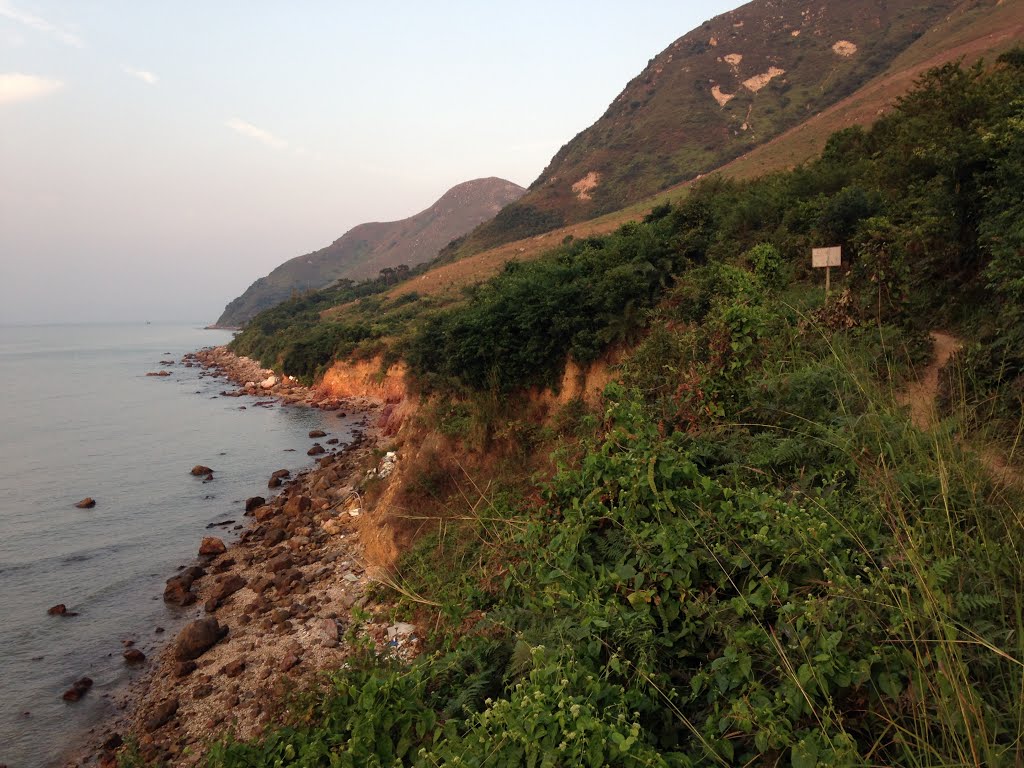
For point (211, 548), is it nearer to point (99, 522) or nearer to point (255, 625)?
point (255, 625)

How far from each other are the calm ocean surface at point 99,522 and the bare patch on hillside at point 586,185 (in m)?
67.9

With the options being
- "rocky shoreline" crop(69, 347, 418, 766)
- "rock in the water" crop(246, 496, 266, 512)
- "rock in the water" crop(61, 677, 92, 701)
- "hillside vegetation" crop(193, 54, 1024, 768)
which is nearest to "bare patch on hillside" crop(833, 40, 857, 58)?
"hillside vegetation" crop(193, 54, 1024, 768)

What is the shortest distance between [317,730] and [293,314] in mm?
93444

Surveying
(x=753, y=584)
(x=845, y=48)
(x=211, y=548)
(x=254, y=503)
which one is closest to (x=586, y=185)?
(x=845, y=48)

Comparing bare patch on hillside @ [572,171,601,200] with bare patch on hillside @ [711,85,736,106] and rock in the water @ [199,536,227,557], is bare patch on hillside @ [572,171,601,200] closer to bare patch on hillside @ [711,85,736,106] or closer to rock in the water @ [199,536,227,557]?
bare patch on hillside @ [711,85,736,106]

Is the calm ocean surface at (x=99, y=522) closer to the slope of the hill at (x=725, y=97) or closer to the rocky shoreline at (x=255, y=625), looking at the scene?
the rocky shoreline at (x=255, y=625)

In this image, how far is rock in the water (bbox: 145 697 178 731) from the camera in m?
10.2

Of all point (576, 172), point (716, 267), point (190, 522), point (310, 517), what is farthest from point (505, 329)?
point (576, 172)

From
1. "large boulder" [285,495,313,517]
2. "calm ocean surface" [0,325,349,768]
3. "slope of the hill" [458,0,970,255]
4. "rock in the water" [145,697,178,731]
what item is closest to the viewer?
"rock in the water" [145,697,178,731]

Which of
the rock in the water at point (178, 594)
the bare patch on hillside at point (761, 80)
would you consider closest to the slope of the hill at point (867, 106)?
the rock in the water at point (178, 594)

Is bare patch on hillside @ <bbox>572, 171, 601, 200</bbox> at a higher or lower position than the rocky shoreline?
higher

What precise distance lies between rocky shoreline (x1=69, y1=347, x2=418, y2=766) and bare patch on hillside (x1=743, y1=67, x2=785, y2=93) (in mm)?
109650

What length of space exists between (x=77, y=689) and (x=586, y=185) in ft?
320

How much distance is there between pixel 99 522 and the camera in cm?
2039
